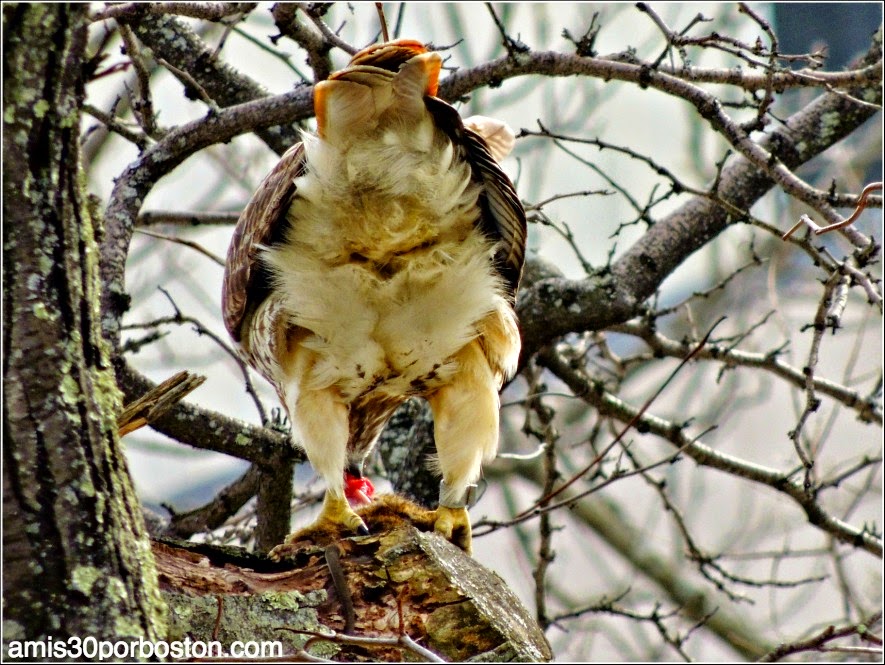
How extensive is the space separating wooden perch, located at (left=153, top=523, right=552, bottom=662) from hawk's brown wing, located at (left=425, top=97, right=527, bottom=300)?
3.74 ft

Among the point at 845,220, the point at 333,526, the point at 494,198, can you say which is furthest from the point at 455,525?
the point at 845,220

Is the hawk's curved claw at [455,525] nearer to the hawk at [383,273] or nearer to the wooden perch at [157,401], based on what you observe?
the hawk at [383,273]

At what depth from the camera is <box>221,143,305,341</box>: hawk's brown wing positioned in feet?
10.9

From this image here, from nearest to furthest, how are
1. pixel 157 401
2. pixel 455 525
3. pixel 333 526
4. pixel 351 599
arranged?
1. pixel 351 599
2. pixel 157 401
3. pixel 333 526
4. pixel 455 525

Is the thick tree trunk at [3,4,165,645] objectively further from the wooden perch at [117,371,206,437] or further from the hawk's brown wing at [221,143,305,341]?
the hawk's brown wing at [221,143,305,341]

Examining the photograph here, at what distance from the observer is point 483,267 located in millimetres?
3400

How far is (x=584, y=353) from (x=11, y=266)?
356 cm

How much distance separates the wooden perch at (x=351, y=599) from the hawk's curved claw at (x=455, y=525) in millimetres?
782

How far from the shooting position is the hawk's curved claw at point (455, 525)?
141 inches

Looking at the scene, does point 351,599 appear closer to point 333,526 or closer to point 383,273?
point 333,526

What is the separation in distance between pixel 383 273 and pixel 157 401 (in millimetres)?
848

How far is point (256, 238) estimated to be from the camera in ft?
11.1

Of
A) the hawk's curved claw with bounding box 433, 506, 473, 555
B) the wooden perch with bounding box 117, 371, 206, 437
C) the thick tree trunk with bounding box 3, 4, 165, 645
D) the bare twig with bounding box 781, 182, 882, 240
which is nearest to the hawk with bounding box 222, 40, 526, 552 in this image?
the hawk's curved claw with bounding box 433, 506, 473, 555

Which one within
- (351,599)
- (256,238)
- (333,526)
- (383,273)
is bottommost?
(351,599)
